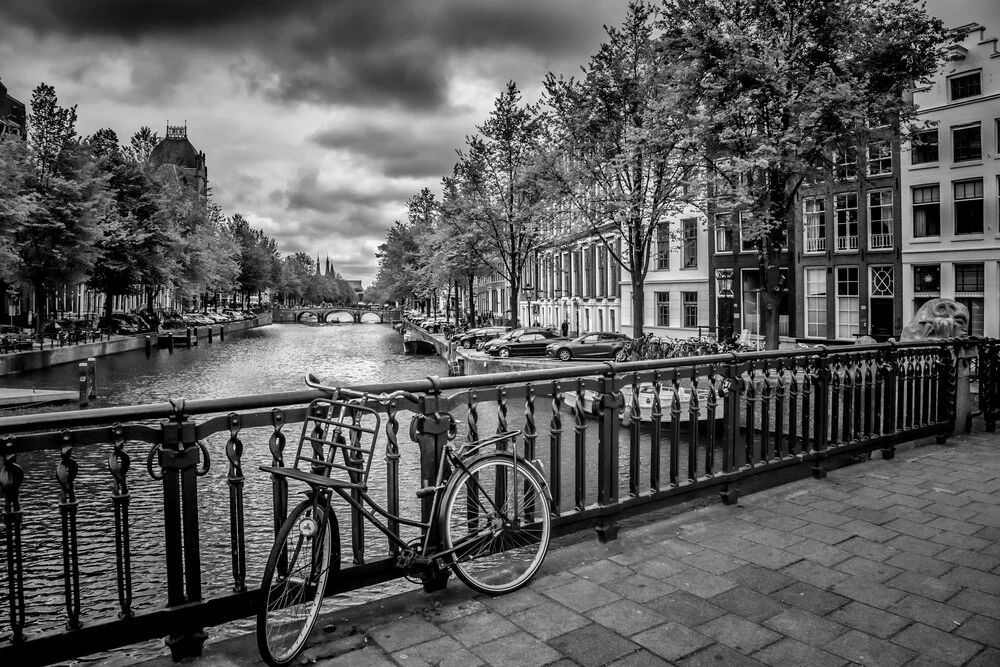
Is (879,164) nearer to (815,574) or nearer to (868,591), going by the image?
(815,574)

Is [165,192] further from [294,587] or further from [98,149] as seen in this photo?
[294,587]

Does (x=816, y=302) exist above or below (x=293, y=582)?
above

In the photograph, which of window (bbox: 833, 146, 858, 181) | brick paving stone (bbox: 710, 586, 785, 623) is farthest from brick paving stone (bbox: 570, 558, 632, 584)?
window (bbox: 833, 146, 858, 181)

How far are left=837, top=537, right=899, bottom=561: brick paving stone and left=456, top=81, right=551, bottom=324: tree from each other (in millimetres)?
30386

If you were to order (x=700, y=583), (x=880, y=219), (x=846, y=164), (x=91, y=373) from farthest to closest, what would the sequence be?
(x=880, y=219) < (x=91, y=373) < (x=846, y=164) < (x=700, y=583)

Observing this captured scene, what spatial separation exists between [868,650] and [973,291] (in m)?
32.7

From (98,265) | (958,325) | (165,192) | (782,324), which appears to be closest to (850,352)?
(958,325)


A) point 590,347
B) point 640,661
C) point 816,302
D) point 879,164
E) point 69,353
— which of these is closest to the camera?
point 640,661

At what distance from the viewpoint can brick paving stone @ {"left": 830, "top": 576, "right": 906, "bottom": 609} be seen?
4.04 m

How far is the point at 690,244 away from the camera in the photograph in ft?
136

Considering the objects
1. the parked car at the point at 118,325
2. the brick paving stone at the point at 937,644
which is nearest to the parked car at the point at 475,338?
the parked car at the point at 118,325

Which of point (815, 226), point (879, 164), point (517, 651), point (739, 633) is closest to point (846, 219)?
point (815, 226)

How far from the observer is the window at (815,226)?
116 ft

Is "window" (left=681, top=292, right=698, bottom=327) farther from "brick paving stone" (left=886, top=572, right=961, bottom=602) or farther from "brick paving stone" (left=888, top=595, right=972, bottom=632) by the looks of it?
"brick paving stone" (left=888, top=595, right=972, bottom=632)
